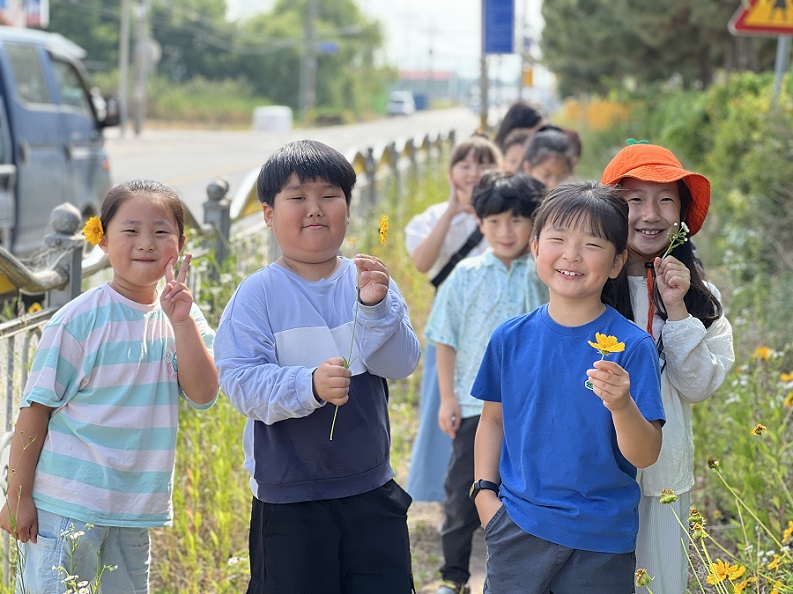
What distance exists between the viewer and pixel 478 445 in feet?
9.14

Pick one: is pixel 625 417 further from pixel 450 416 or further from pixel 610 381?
pixel 450 416

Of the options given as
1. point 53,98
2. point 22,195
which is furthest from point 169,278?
point 53,98

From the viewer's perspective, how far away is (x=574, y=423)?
2.52 meters

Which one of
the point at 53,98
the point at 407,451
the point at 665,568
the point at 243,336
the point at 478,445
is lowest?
the point at 407,451

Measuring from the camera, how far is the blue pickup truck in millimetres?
8891

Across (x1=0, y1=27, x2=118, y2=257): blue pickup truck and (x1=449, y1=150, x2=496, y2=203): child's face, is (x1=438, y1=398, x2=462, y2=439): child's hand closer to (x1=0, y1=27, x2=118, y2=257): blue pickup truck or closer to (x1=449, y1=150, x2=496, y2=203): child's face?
(x1=449, y1=150, x2=496, y2=203): child's face

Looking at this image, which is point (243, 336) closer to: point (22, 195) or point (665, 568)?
point (665, 568)

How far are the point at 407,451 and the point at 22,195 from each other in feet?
15.0

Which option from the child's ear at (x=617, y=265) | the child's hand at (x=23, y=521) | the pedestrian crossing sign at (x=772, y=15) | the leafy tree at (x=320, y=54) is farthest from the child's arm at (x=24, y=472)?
the leafy tree at (x=320, y=54)

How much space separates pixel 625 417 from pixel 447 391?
161 cm

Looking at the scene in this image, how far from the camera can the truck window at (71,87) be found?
32.8ft

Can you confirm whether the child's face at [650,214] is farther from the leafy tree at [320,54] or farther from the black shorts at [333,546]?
the leafy tree at [320,54]

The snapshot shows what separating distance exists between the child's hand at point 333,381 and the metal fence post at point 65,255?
60.0 inches

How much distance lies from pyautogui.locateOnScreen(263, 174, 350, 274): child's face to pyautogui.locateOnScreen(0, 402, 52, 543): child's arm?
2.37ft
